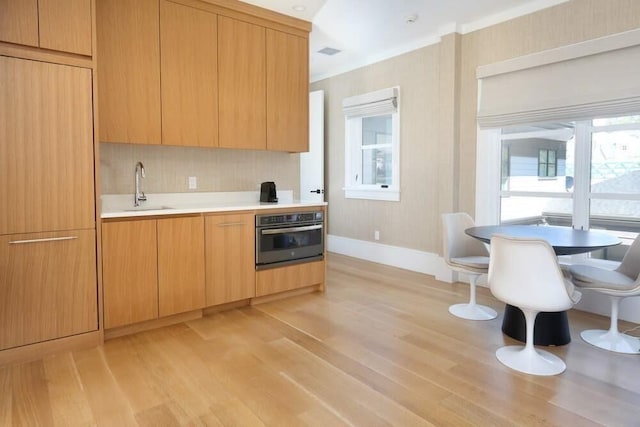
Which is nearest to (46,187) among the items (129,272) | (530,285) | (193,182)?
(129,272)

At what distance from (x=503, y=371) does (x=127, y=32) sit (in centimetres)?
351

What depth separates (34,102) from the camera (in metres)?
2.53

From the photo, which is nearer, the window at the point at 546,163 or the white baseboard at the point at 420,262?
the white baseboard at the point at 420,262

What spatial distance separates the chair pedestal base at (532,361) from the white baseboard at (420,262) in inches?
43.5

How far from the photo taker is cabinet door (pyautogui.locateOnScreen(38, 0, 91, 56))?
8.28 ft

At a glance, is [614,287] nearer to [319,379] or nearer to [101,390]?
[319,379]

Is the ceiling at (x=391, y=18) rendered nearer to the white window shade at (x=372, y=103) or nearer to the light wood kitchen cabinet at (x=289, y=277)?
the white window shade at (x=372, y=103)

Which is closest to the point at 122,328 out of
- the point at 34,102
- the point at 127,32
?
the point at 34,102

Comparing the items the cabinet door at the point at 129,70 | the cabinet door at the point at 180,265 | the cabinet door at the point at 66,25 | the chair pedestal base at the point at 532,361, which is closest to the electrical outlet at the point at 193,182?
the cabinet door at the point at 129,70

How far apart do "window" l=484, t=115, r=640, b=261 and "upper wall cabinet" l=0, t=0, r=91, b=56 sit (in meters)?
3.62

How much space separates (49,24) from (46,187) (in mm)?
1005

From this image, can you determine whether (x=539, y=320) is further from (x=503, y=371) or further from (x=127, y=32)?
(x=127, y=32)

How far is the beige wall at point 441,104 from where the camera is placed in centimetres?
352

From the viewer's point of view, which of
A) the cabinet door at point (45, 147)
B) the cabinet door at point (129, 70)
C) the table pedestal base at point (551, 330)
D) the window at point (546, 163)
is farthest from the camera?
the window at point (546, 163)
